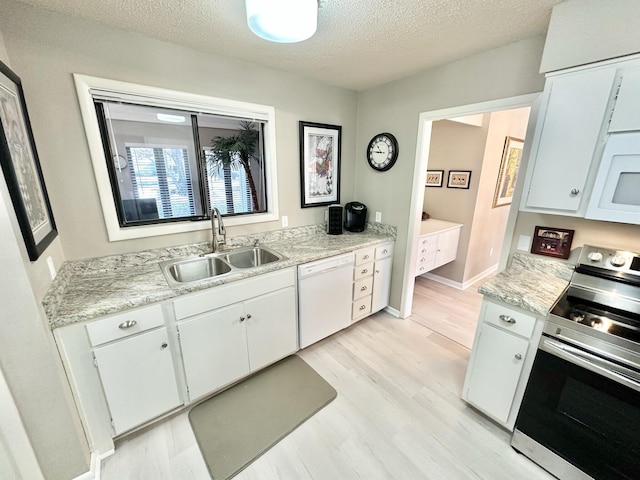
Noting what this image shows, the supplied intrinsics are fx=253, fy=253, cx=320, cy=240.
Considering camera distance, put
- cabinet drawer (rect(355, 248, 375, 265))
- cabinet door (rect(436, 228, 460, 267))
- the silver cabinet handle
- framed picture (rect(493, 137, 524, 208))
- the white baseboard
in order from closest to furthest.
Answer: the silver cabinet handle → cabinet drawer (rect(355, 248, 375, 265)) → cabinet door (rect(436, 228, 460, 267)) → framed picture (rect(493, 137, 524, 208)) → the white baseboard

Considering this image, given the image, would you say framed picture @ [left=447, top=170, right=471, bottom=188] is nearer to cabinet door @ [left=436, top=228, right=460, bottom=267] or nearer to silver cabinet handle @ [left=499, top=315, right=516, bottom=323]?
cabinet door @ [left=436, top=228, right=460, bottom=267]

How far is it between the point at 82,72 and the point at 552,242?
3.10 m

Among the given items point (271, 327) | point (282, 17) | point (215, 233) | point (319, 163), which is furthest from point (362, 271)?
point (282, 17)

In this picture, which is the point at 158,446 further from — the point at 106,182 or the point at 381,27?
the point at 381,27

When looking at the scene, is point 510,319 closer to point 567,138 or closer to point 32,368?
point 567,138

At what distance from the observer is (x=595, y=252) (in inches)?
57.5

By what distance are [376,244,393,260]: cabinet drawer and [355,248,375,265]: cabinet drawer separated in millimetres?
81

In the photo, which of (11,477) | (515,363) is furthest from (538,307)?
(11,477)

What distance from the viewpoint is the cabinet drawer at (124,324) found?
1.30 metres

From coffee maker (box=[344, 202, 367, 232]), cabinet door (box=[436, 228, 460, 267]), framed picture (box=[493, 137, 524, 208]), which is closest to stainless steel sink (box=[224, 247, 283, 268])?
coffee maker (box=[344, 202, 367, 232])

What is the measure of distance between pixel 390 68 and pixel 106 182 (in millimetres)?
2321

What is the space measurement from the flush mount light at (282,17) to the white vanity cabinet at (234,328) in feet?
4.60

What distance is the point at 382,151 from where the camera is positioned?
267cm

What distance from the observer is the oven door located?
1.11 meters
